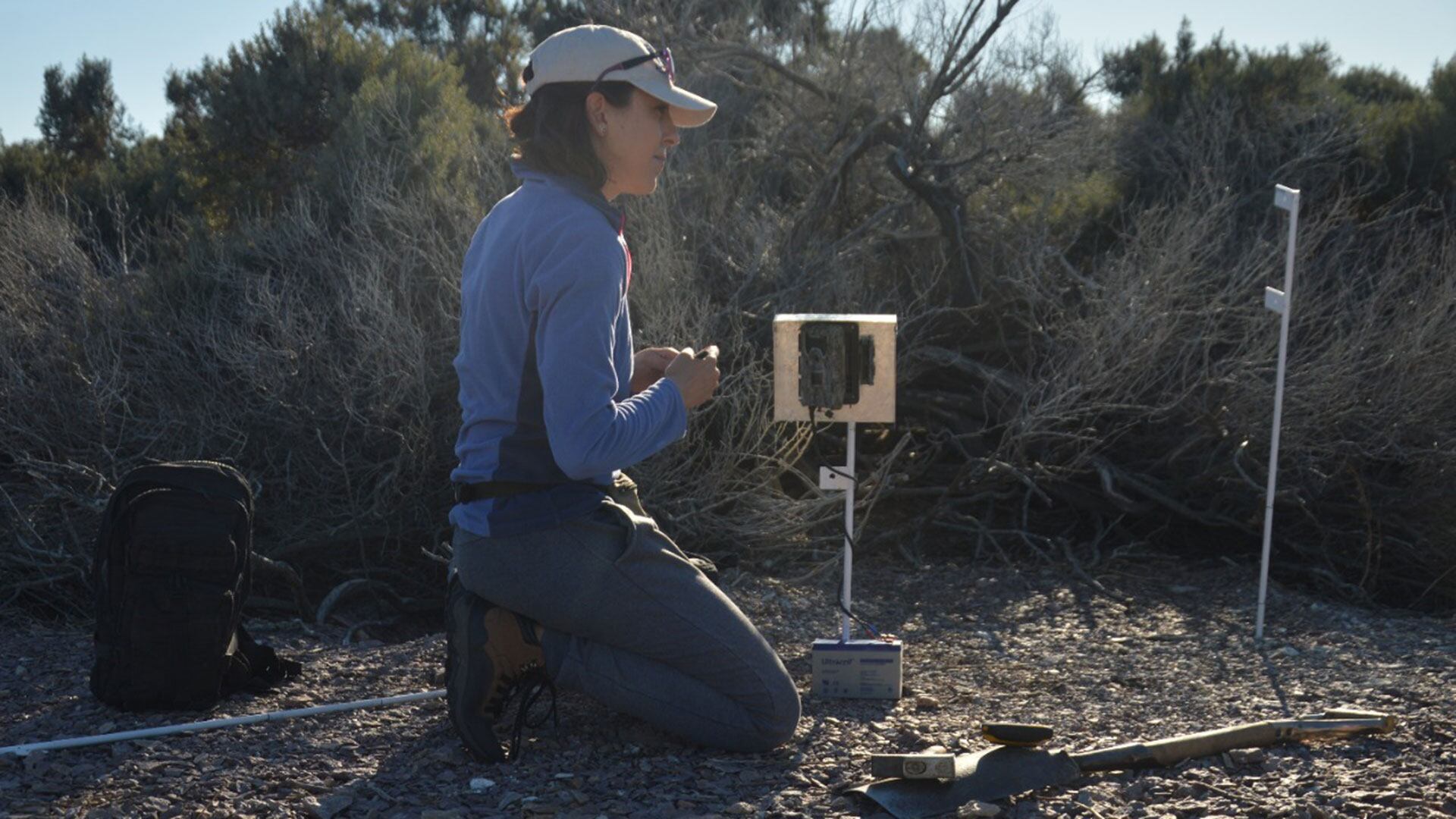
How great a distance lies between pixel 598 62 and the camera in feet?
10.5

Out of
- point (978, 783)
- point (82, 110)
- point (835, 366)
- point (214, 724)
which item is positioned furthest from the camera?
point (82, 110)

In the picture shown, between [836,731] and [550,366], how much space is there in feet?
4.36

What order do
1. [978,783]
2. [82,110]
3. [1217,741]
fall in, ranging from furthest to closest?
[82,110], [1217,741], [978,783]

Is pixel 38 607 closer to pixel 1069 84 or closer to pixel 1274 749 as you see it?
pixel 1274 749

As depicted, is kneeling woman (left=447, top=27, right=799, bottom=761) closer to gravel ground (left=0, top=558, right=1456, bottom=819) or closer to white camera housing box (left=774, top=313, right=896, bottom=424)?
gravel ground (left=0, top=558, right=1456, bottom=819)

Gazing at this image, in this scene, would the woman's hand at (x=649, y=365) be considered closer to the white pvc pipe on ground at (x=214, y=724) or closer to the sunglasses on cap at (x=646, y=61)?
the sunglasses on cap at (x=646, y=61)

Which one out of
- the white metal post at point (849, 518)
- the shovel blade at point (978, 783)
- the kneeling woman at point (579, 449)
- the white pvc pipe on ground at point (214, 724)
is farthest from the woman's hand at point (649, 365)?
the shovel blade at point (978, 783)

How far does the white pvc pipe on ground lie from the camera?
341 cm

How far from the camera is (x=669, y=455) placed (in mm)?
6203

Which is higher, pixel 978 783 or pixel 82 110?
pixel 82 110

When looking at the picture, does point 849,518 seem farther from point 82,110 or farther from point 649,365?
point 82,110

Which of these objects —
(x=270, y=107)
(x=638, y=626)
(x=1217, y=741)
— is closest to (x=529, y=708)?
(x=638, y=626)

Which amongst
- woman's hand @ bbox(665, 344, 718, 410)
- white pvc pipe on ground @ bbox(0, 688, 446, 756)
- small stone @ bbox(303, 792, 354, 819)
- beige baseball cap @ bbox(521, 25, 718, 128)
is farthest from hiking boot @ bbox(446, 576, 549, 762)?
beige baseball cap @ bbox(521, 25, 718, 128)

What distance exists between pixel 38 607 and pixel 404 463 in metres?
1.57
